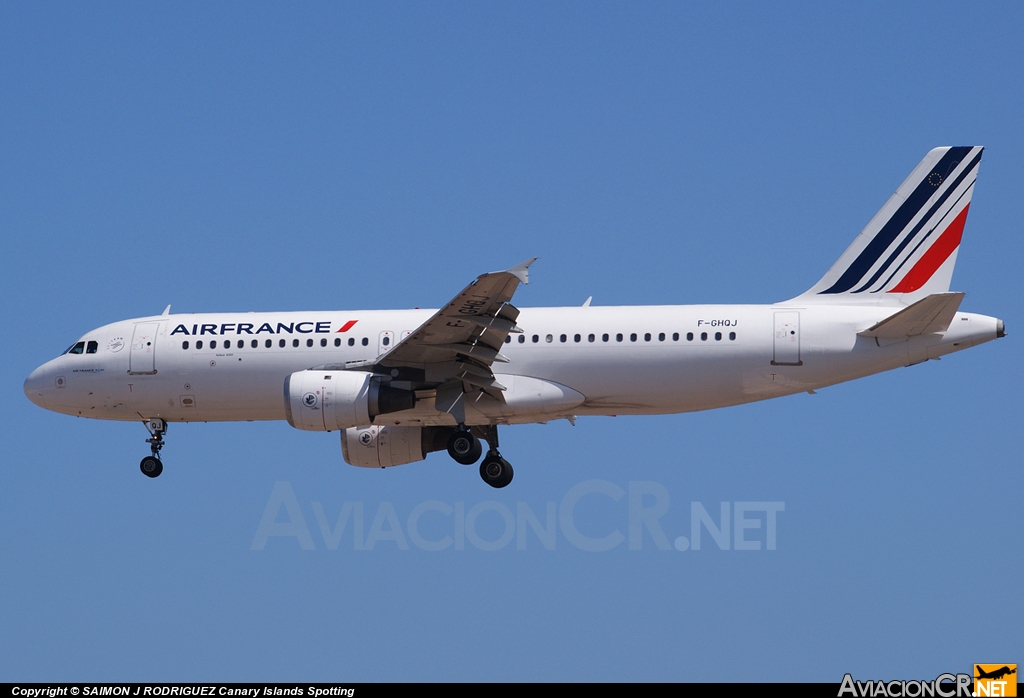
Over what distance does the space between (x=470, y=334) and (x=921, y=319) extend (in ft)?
30.2

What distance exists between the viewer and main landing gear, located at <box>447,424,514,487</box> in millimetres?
31797

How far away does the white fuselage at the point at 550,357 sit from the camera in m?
30.3

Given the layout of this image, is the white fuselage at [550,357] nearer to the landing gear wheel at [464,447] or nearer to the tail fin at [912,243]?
the landing gear wheel at [464,447]

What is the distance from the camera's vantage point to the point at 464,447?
3178cm

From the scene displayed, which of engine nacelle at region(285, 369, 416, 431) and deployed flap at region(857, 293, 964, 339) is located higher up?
deployed flap at region(857, 293, 964, 339)

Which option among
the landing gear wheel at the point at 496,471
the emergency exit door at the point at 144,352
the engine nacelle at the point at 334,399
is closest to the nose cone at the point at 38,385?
the emergency exit door at the point at 144,352

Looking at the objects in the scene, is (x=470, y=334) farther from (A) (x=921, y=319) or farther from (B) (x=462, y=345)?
(A) (x=921, y=319)

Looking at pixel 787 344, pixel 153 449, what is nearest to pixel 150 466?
pixel 153 449

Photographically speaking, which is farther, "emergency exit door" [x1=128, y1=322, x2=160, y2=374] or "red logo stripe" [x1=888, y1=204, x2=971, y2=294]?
"emergency exit door" [x1=128, y1=322, x2=160, y2=374]

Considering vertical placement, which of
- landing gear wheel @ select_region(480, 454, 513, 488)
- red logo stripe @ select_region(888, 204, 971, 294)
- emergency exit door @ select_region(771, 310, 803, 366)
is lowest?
landing gear wheel @ select_region(480, 454, 513, 488)

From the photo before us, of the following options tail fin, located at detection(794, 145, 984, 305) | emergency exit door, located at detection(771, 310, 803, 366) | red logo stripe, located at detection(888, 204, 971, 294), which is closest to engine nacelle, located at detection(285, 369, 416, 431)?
emergency exit door, located at detection(771, 310, 803, 366)

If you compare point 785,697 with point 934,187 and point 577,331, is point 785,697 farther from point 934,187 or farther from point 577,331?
point 934,187

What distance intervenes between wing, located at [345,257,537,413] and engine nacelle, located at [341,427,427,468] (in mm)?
3364

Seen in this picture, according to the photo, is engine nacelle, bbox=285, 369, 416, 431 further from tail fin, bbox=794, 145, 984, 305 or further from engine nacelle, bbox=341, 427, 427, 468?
tail fin, bbox=794, 145, 984, 305
